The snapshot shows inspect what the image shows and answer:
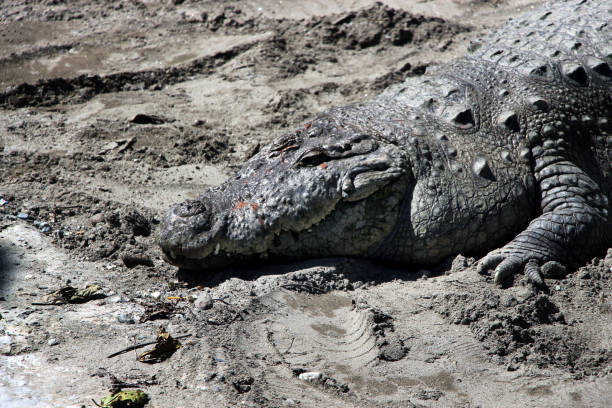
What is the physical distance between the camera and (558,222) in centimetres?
405

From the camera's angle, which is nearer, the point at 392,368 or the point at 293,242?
the point at 392,368

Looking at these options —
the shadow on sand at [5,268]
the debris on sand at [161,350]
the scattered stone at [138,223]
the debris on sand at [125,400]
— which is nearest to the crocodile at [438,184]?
the scattered stone at [138,223]

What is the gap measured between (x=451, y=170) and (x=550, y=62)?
1.34m

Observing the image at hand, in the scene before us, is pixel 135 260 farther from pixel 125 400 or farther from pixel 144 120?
pixel 144 120

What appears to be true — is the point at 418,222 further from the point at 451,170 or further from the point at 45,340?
the point at 45,340

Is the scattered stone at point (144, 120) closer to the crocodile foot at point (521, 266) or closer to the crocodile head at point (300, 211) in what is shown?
the crocodile head at point (300, 211)

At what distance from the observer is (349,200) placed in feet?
12.9

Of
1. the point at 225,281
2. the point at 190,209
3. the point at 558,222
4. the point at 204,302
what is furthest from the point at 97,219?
the point at 558,222

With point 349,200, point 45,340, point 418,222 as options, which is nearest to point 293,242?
point 349,200

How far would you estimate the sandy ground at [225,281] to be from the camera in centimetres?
290

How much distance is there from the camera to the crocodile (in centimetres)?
391

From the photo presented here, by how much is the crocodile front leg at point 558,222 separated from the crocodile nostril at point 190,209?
1.85 meters

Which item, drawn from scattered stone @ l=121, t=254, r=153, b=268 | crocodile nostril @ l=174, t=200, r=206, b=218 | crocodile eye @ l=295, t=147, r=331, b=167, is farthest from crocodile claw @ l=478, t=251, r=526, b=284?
scattered stone @ l=121, t=254, r=153, b=268

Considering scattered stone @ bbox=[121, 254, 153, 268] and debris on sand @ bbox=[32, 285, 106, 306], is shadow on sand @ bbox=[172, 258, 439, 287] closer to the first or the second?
scattered stone @ bbox=[121, 254, 153, 268]
